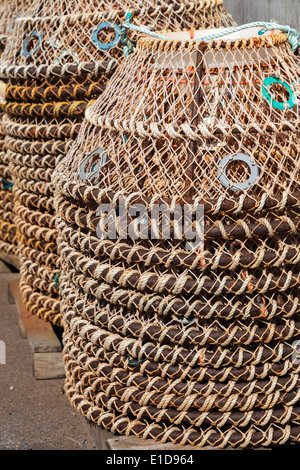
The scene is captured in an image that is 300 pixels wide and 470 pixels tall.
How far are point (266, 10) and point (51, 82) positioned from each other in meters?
1.28

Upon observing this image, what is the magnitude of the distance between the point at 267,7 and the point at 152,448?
2441 millimetres

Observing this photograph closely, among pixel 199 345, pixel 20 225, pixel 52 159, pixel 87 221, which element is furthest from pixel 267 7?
pixel 199 345

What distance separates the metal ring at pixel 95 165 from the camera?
2.53m

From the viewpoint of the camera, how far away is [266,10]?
12.9 ft

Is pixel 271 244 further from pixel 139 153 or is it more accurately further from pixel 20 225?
pixel 20 225

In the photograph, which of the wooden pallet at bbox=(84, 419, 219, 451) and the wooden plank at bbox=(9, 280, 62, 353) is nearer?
the wooden pallet at bbox=(84, 419, 219, 451)

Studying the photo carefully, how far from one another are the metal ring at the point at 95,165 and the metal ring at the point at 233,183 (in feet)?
1.44

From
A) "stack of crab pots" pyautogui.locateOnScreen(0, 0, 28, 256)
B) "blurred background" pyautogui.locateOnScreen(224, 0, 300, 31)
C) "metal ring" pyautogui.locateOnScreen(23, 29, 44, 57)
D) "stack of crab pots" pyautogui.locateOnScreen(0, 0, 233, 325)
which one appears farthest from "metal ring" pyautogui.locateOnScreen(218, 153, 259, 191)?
"stack of crab pots" pyautogui.locateOnScreen(0, 0, 28, 256)

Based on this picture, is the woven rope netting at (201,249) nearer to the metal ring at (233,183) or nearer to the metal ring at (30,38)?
the metal ring at (233,183)

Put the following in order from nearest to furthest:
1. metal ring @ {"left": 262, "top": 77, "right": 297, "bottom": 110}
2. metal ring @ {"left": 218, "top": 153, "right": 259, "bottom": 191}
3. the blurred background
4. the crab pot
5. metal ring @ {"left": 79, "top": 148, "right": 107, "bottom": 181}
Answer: metal ring @ {"left": 218, "top": 153, "right": 259, "bottom": 191}
metal ring @ {"left": 262, "top": 77, "right": 297, "bottom": 110}
metal ring @ {"left": 79, "top": 148, "right": 107, "bottom": 181}
the blurred background
the crab pot

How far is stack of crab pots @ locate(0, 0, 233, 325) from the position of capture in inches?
128

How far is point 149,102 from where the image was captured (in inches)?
98.4

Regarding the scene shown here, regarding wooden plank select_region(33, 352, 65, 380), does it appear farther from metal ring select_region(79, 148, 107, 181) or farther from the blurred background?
the blurred background

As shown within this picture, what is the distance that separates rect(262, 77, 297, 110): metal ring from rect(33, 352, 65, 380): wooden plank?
1617mm
